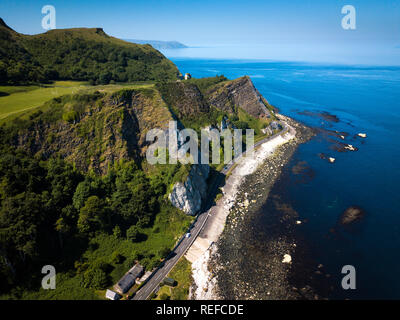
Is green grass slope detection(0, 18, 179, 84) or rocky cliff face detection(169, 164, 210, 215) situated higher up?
green grass slope detection(0, 18, 179, 84)

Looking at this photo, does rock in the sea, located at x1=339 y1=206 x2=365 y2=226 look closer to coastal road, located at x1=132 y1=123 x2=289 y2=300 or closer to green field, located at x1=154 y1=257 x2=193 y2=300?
coastal road, located at x1=132 y1=123 x2=289 y2=300

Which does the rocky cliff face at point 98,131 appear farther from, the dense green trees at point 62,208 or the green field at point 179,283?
the green field at point 179,283

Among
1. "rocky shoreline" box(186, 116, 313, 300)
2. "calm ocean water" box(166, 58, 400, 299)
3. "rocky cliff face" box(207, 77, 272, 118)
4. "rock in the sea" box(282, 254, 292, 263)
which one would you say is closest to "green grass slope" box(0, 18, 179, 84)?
"rocky cliff face" box(207, 77, 272, 118)

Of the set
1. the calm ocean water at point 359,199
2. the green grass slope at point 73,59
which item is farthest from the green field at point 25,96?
the calm ocean water at point 359,199

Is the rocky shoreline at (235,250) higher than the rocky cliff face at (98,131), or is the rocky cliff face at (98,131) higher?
the rocky cliff face at (98,131)

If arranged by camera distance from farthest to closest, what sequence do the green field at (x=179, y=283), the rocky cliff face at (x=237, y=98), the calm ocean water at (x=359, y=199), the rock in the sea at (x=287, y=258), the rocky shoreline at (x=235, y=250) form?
1. the rocky cliff face at (x=237, y=98)
2. the rock in the sea at (x=287, y=258)
3. the calm ocean water at (x=359, y=199)
4. the rocky shoreline at (x=235, y=250)
5. the green field at (x=179, y=283)
